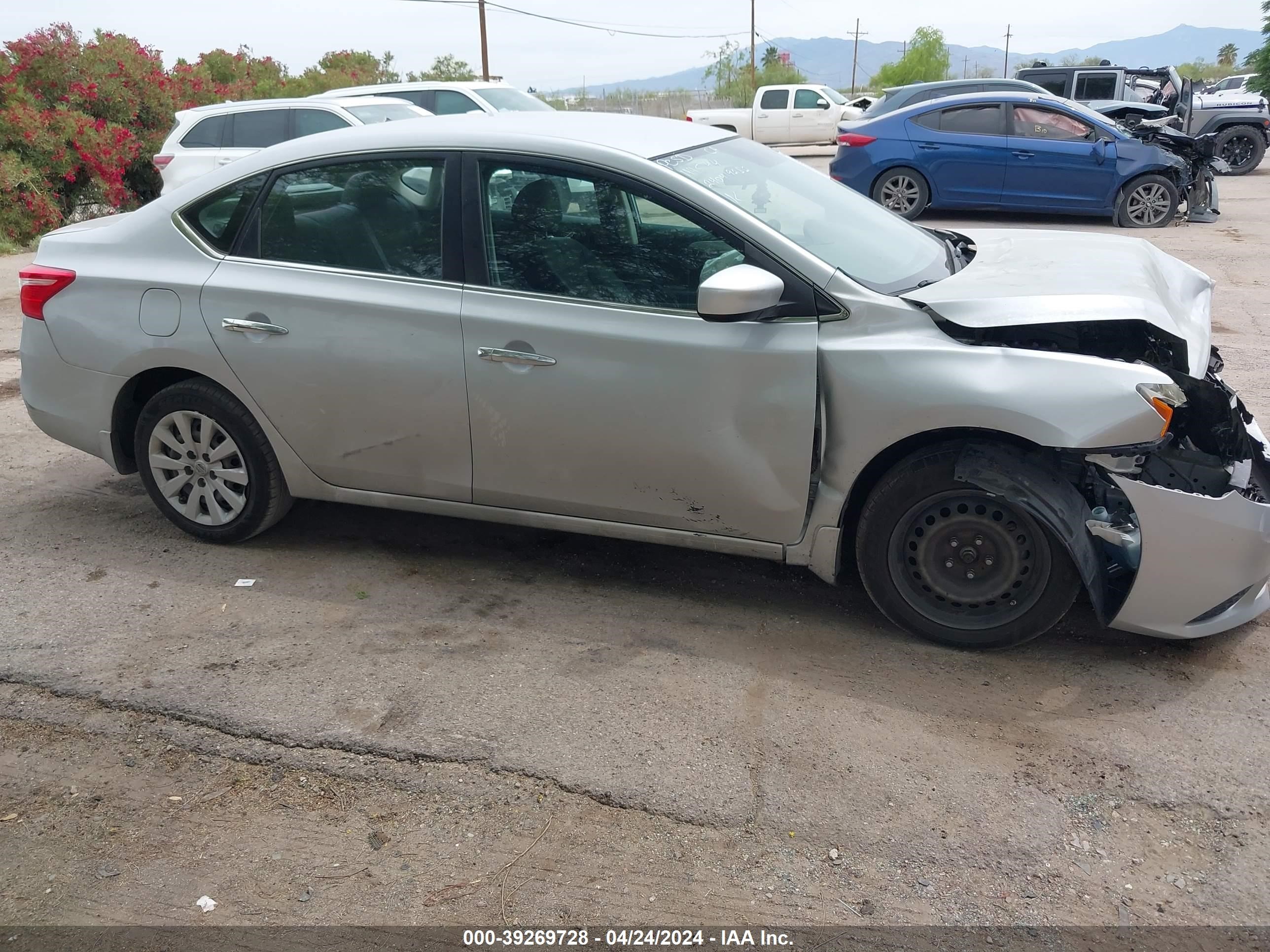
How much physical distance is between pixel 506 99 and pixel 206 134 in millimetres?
4106

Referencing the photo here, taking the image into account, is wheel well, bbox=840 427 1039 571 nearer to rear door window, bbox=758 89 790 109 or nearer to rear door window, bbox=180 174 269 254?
rear door window, bbox=180 174 269 254

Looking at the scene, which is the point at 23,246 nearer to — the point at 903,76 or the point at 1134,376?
the point at 1134,376

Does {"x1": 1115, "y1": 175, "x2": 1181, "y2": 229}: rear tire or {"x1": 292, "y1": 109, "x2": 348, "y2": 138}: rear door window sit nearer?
{"x1": 292, "y1": 109, "x2": 348, "y2": 138}: rear door window

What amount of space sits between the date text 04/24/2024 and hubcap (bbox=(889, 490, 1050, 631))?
149cm

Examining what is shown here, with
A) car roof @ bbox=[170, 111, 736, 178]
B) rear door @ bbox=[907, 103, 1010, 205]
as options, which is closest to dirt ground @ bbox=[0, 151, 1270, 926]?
car roof @ bbox=[170, 111, 736, 178]

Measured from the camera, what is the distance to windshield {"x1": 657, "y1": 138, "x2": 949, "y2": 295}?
12.3 feet

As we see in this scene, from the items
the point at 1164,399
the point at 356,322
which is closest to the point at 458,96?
the point at 356,322

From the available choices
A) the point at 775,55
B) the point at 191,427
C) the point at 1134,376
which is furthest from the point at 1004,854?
the point at 775,55

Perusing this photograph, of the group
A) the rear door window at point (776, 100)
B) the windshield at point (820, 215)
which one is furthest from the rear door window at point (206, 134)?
the rear door window at point (776, 100)

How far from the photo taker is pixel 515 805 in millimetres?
2951

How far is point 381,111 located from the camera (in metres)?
12.4

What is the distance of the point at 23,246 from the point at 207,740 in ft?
45.8

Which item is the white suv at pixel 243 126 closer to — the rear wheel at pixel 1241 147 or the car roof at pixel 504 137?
the car roof at pixel 504 137

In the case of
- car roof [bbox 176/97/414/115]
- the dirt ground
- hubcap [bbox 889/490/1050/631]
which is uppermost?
car roof [bbox 176/97/414/115]
